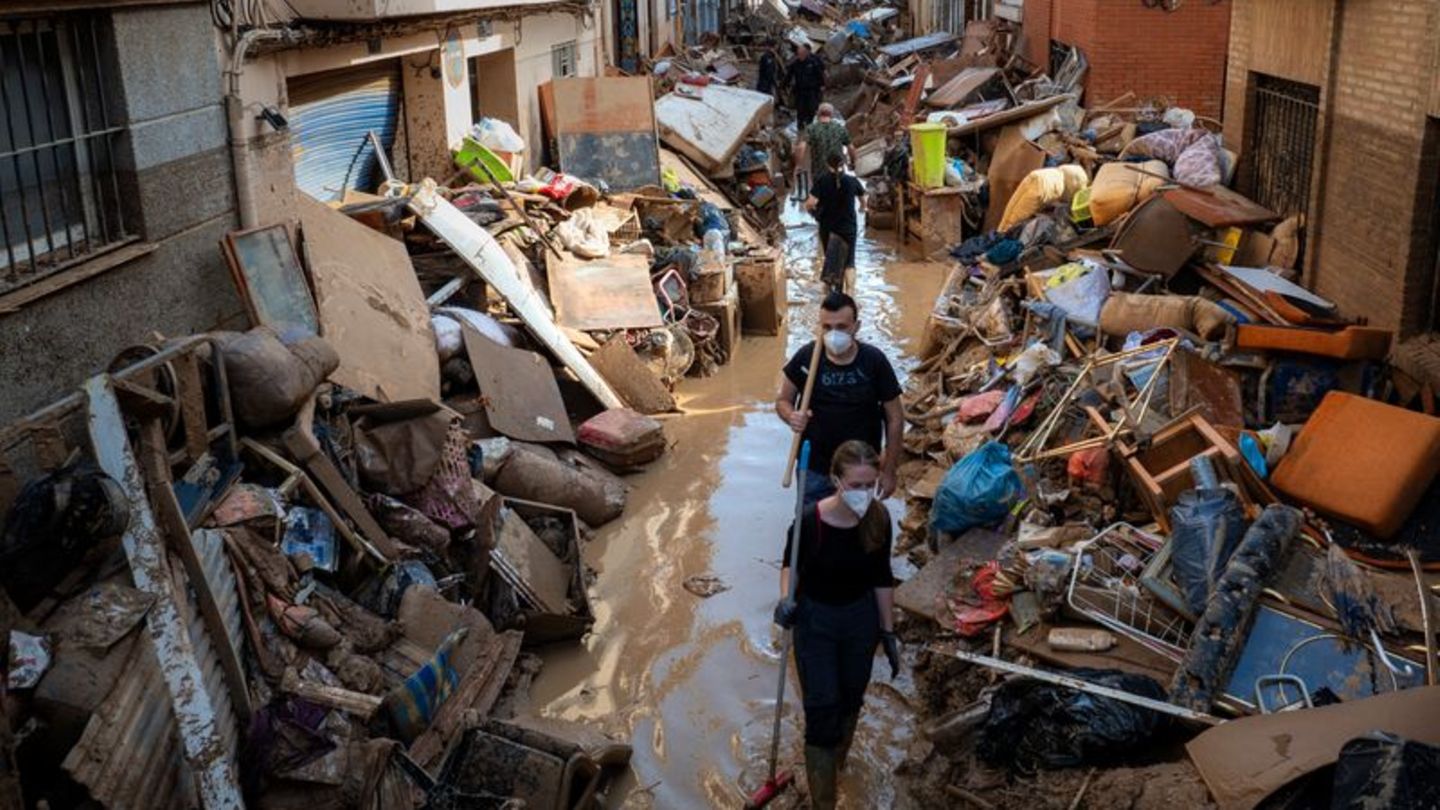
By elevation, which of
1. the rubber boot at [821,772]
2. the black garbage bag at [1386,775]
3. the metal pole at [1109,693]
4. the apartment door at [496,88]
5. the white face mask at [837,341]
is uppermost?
the apartment door at [496,88]

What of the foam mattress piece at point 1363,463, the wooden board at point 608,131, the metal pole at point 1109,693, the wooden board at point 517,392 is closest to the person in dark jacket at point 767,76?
the wooden board at point 608,131

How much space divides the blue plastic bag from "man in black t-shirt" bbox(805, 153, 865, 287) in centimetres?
573

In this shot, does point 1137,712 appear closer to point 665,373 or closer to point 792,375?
point 792,375

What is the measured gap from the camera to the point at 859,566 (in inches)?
217

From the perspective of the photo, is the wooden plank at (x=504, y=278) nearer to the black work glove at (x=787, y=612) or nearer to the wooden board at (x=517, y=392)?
the wooden board at (x=517, y=392)

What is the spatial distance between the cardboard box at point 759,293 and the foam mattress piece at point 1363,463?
23.2ft

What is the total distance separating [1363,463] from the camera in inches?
280

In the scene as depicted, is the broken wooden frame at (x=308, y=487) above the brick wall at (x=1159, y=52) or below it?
below

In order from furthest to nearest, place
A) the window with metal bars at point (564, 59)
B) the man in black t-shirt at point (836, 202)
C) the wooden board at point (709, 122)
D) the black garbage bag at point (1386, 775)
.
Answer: the window with metal bars at point (564, 59), the wooden board at point (709, 122), the man in black t-shirt at point (836, 202), the black garbage bag at point (1386, 775)

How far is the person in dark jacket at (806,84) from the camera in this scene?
25.0m

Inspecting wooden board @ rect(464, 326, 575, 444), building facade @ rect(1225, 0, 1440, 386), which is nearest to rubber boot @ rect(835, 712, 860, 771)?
wooden board @ rect(464, 326, 575, 444)

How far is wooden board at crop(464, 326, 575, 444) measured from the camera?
9.73 m

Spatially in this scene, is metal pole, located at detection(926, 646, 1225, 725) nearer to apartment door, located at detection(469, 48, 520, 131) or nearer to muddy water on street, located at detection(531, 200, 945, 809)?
muddy water on street, located at detection(531, 200, 945, 809)

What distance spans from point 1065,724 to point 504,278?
6790mm
